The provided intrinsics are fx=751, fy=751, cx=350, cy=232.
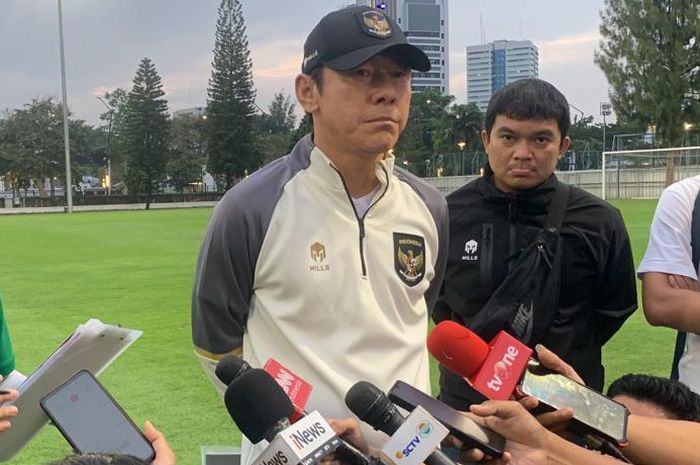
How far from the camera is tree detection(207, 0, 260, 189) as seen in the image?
48.6 meters

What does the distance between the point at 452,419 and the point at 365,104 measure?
86cm

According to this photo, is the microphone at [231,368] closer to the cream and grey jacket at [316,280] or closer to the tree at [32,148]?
the cream and grey jacket at [316,280]

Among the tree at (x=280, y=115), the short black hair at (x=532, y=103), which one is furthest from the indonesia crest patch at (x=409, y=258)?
A: the tree at (x=280, y=115)

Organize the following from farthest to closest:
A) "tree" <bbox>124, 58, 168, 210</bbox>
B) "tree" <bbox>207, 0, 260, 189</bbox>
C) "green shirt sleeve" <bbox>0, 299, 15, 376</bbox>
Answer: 1. "tree" <bbox>124, 58, 168, 210</bbox>
2. "tree" <bbox>207, 0, 260, 189</bbox>
3. "green shirt sleeve" <bbox>0, 299, 15, 376</bbox>

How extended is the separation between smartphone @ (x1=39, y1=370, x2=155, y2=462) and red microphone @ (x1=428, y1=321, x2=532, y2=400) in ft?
2.08

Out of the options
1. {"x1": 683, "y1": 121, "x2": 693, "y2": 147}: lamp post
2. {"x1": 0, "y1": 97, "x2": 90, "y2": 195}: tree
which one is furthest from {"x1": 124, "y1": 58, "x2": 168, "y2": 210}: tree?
{"x1": 683, "y1": 121, "x2": 693, "y2": 147}: lamp post

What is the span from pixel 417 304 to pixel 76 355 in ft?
2.96

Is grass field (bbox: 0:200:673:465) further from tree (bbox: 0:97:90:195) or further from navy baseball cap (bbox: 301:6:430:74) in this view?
tree (bbox: 0:97:90:195)

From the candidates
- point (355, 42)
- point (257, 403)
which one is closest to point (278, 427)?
point (257, 403)

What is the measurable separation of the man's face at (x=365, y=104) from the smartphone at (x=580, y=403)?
0.70m

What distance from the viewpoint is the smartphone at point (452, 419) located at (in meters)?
1.33

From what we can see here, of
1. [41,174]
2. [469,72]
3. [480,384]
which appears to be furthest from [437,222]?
[469,72]

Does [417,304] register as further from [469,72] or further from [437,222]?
[469,72]

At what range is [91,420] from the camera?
1.48m
